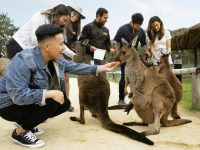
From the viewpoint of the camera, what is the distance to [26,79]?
4066mm

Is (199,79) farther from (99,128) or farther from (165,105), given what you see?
(99,128)

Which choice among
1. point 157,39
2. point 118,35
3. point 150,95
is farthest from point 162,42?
point 150,95

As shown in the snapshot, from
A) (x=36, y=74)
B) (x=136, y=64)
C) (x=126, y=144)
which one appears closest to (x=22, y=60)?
(x=36, y=74)

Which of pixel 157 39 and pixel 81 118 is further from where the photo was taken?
pixel 157 39

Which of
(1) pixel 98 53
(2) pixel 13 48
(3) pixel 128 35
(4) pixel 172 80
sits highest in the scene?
(3) pixel 128 35

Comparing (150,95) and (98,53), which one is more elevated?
(98,53)

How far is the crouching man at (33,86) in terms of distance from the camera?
399cm

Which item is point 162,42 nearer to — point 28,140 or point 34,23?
point 34,23

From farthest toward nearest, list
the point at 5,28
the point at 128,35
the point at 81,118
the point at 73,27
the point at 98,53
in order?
the point at 5,28 < the point at 128,35 < the point at 73,27 < the point at 98,53 < the point at 81,118

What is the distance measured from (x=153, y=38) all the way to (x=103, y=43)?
3.09 feet

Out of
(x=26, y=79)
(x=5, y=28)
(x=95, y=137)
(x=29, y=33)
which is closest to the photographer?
(x=26, y=79)

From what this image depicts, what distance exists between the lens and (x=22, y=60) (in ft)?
13.5

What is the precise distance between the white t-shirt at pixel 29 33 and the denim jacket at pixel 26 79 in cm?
98

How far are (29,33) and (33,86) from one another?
4.43ft
